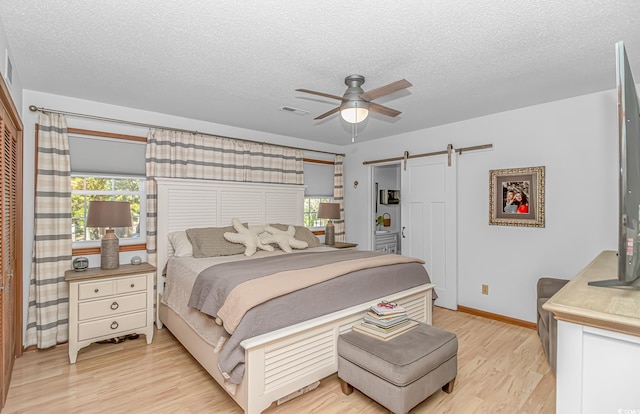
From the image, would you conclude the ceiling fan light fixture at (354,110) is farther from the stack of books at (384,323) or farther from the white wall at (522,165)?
the white wall at (522,165)

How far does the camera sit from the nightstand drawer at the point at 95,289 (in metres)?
2.81

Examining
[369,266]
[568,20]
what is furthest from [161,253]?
[568,20]

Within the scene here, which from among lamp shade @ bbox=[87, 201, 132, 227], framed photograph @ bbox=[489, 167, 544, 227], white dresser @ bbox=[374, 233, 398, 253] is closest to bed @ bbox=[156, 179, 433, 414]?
lamp shade @ bbox=[87, 201, 132, 227]

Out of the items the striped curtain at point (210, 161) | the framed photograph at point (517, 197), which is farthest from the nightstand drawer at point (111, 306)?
the framed photograph at point (517, 197)

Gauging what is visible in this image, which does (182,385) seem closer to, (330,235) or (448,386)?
(448,386)

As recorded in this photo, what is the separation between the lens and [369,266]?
2807 millimetres

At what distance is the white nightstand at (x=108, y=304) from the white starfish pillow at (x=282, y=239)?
1276 mm

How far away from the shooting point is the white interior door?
422 cm

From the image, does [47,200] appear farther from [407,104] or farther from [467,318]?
[467,318]

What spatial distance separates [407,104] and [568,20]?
5.36 ft

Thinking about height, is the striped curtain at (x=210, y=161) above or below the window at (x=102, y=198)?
above

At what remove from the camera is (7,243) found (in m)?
2.30

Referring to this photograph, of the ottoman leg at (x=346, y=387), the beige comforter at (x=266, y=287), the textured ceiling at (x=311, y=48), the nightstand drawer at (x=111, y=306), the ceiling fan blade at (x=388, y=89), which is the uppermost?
the textured ceiling at (x=311, y=48)

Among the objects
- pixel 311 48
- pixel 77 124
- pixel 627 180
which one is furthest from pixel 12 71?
pixel 627 180
